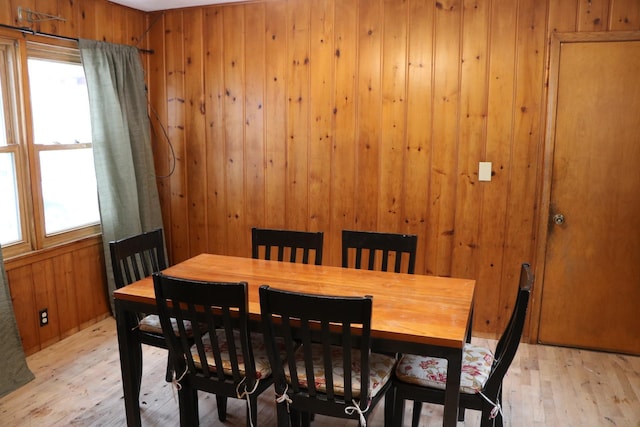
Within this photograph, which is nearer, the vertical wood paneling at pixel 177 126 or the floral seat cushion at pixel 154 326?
the floral seat cushion at pixel 154 326

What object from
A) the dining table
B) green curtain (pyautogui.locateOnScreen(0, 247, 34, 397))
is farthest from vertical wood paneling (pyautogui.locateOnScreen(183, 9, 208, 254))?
green curtain (pyautogui.locateOnScreen(0, 247, 34, 397))

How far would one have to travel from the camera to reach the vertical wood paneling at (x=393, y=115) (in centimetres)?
367

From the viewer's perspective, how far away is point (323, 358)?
→ 6.73 feet

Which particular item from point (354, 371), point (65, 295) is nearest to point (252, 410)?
point (354, 371)

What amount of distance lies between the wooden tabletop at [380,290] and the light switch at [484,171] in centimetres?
119

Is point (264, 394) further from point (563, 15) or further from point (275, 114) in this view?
point (563, 15)

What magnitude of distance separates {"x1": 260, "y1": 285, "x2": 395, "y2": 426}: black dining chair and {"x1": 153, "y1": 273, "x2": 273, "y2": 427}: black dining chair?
0.11 metres

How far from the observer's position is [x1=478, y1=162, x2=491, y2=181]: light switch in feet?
11.9

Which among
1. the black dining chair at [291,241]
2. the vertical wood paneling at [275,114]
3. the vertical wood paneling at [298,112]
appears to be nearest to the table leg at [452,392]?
the black dining chair at [291,241]

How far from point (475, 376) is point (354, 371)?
Answer: 0.48 meters

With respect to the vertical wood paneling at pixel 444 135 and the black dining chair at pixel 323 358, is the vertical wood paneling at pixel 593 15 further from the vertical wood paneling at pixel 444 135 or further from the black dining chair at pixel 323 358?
the black dining chair at pixel 323 358

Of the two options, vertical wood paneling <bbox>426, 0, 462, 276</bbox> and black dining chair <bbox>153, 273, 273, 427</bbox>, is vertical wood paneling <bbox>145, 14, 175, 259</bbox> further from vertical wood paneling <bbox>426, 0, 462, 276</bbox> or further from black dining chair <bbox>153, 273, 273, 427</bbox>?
black dining chair <bbox>153, 273, 273, 427</bbox>

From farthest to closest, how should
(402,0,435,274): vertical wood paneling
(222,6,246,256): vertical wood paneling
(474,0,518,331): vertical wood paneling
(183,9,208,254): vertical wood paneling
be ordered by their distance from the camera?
(183,9,208,254): vertical wood paneling → (222,6,246,256): vertical wood paneling → (402,0,435,274): vertical wood paneling → (474,0,518,331): vertical wood paneling

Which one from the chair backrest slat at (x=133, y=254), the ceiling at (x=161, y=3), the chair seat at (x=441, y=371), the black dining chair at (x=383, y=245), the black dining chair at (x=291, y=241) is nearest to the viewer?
the chair seat at (x=441, y=371)
